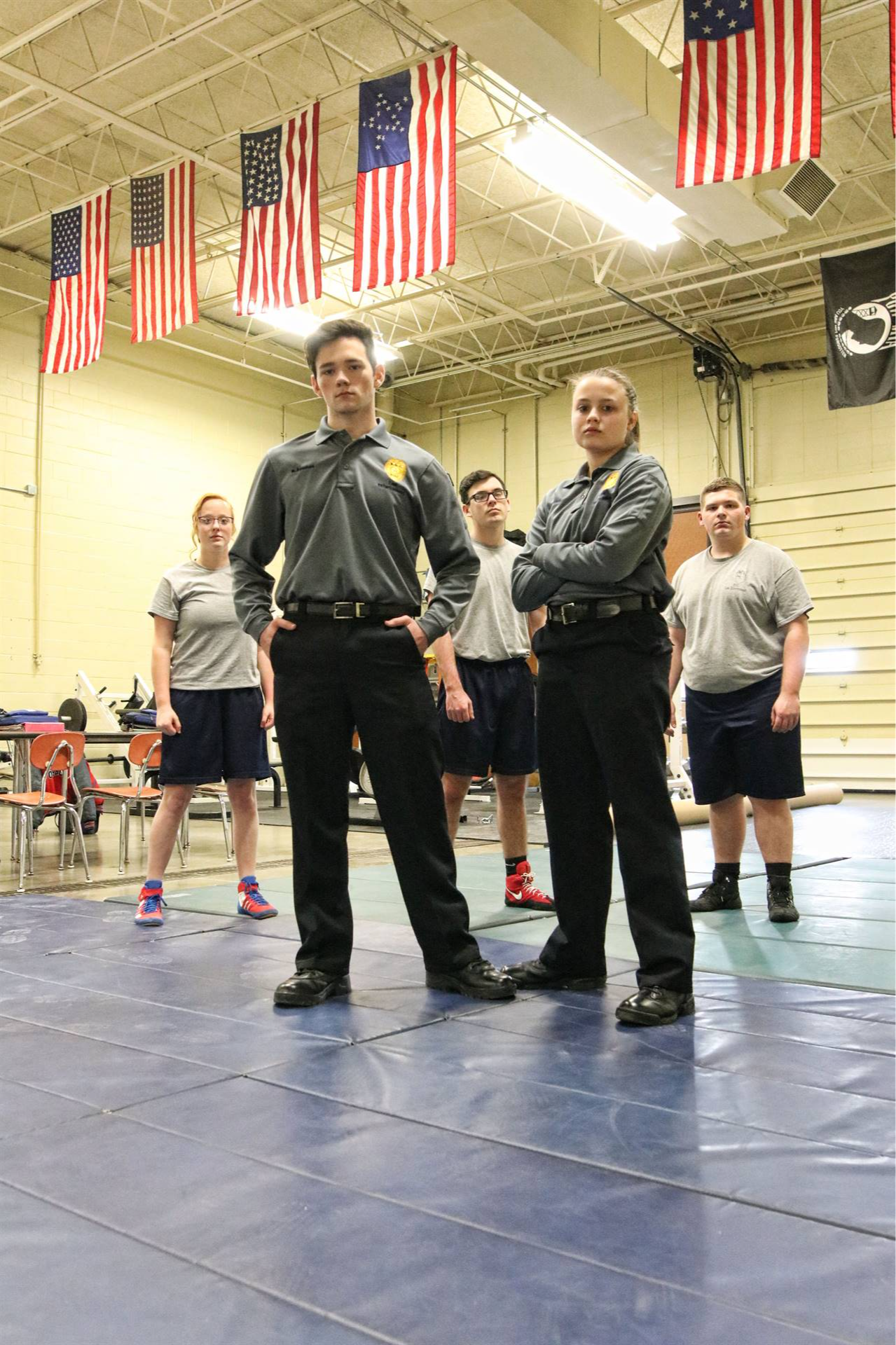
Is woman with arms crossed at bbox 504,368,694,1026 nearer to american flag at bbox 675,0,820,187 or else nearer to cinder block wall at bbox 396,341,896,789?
american flag at bbox 675,0,820,187

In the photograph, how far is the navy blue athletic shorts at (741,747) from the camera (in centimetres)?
364

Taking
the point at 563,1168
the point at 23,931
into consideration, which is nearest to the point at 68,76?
the point at 23,931

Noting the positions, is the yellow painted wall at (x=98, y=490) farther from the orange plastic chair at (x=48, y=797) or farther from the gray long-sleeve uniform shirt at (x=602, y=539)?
the gray long-sleeve uniform shirt at (x=602, y=539)

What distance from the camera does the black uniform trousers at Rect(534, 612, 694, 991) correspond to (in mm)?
2416

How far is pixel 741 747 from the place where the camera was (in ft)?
12.2

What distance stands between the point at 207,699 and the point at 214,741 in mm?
157

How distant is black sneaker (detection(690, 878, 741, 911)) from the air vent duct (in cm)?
693

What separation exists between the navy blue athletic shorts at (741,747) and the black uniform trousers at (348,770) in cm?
146

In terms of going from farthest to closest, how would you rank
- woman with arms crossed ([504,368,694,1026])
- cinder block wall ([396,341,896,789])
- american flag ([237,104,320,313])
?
cinder block wall ([396,341,896,789])
american flag ([237,104,320,313])
woman with arms crossed ([504,368,694,1026])

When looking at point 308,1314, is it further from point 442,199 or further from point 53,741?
point 442,199

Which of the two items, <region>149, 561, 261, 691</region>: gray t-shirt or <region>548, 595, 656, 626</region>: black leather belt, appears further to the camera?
Result: <region>149, 561, 261, 691</region>: gray t-shirt

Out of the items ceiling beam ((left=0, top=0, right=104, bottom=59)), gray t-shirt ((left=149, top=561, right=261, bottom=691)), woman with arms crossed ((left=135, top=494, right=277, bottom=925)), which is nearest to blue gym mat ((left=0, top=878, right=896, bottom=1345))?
woman with arms crossed ((left=135, top=494, right=277, bottom=925))

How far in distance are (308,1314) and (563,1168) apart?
50 centimetres

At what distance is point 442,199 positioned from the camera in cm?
649
